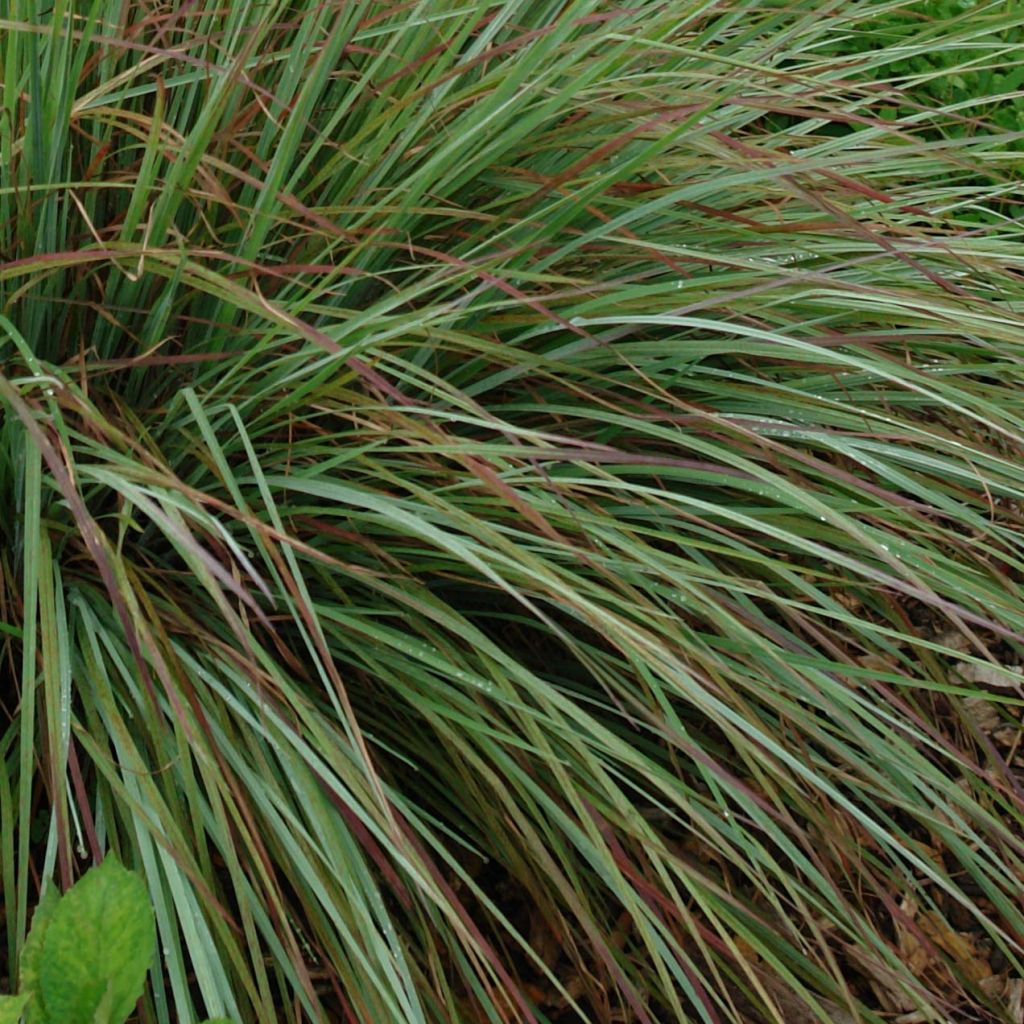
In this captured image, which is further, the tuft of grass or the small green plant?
the tuft of grass

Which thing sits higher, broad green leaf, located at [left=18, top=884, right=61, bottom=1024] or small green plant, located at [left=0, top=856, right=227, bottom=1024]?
small green plant, located at [left=0, top=856, right=227, bottom=1024]

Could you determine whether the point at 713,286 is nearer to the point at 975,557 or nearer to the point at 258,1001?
the point at 975,557

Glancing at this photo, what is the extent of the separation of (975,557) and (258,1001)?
0.96m

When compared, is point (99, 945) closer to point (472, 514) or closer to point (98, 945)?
point (98, 945)

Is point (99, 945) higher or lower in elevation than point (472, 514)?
lower

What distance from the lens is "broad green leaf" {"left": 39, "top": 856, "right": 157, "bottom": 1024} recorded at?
114 centimetres

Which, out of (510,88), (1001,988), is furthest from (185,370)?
(1001,988)

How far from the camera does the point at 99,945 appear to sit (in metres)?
1.14

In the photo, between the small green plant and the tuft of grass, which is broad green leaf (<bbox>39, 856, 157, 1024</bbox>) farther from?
the tuft of grass

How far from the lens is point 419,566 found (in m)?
1.57

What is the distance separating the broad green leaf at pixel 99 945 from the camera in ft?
3.73

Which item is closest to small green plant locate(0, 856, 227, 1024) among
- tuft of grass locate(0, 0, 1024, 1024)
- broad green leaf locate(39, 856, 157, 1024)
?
broad green leaf locate(39, 856, 157, 1024)

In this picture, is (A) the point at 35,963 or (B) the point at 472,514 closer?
(A) the point at 35,963

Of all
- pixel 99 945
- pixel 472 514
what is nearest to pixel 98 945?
pixel 99 945
